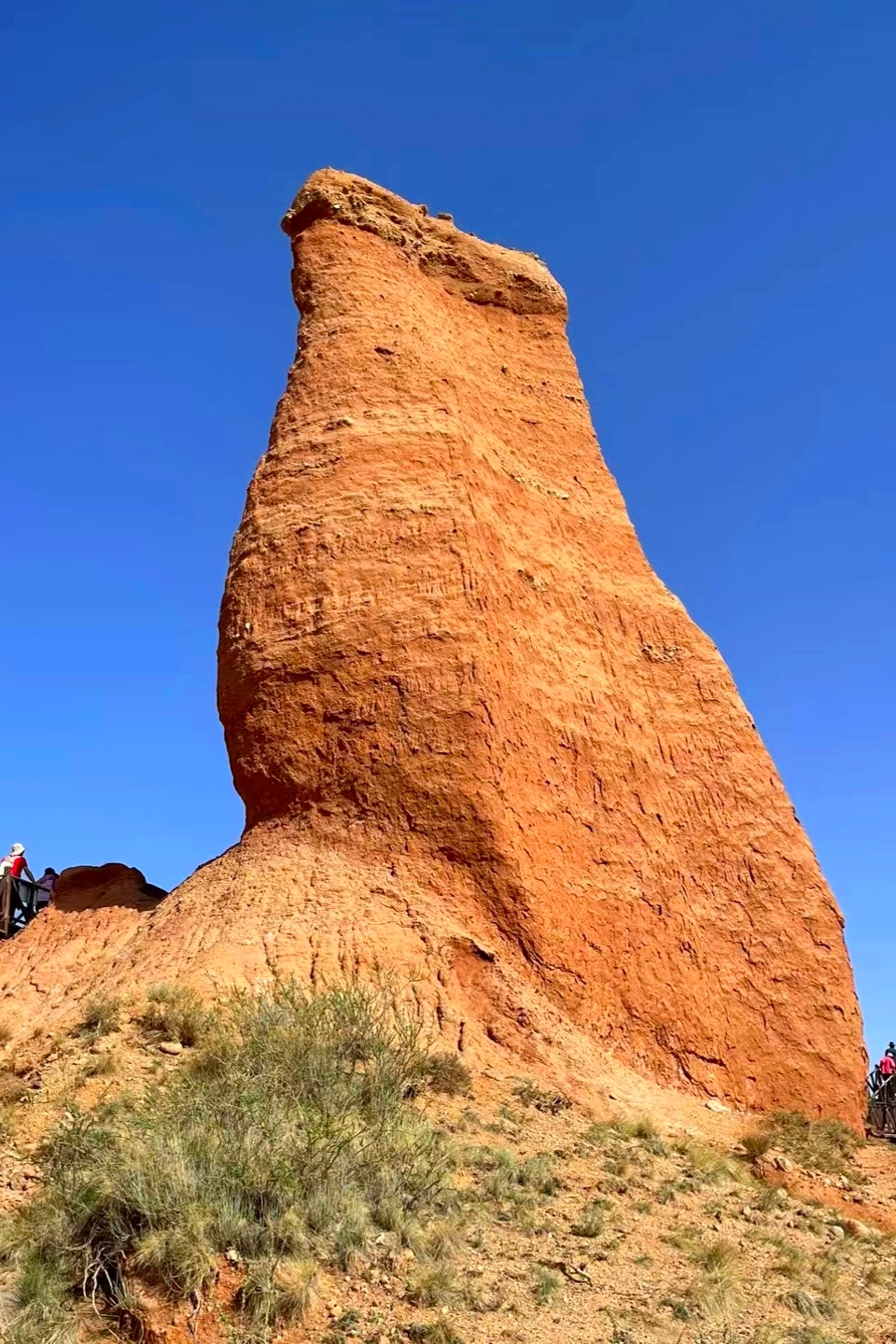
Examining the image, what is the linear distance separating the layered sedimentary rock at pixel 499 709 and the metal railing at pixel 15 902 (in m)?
5.67

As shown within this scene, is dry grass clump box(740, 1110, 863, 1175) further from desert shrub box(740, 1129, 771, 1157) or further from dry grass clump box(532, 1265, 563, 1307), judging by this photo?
dry grass clump box(532, 1265, 563, 1307)

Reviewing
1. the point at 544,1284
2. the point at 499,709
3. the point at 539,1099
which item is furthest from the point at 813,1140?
the point at 544,1284

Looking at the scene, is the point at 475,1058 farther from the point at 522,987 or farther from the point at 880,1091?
the point at 880,1091

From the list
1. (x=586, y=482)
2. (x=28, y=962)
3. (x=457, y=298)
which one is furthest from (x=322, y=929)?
(x=457, y=298)

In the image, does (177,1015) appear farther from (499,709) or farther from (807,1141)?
(807,1141)

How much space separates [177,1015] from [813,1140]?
7310 millimetres

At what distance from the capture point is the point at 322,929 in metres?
11.7

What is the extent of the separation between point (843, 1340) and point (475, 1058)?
404 cm

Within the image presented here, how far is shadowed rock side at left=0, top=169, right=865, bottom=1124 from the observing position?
40.4ft

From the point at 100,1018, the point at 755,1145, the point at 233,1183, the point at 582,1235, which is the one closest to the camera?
the point at 233,1183

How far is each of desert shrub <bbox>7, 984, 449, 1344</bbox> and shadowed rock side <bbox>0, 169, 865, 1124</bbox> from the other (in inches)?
82.9

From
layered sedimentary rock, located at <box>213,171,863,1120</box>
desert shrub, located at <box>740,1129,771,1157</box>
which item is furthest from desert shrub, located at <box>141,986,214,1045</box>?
desert shrub, located at <box>740,1129,771,1157</box>

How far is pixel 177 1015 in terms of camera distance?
10039 mm

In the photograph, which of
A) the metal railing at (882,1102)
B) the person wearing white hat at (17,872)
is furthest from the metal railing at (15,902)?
the metal railing at (882,1102)
